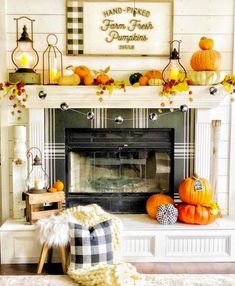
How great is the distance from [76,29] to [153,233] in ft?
6.18

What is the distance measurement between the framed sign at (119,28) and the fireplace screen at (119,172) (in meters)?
0.94

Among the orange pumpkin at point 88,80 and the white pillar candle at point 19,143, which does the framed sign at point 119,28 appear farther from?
the white pillar candle at point 19,143

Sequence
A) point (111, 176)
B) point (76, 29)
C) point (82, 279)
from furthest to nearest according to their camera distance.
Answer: point (111, 176), point (76, 29), point (82, 279)

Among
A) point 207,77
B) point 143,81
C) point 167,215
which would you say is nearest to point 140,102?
point 143,81

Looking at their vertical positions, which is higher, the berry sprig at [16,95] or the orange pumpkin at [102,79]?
the orange pumpkin at [102,79]

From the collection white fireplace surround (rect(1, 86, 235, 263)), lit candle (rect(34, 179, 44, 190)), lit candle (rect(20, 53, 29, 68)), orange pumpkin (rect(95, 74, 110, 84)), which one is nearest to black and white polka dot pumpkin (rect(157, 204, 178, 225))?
white fireplace surround (rect(1, 86, 235, 263))

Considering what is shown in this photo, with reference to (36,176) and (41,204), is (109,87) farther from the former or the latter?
(41,204)

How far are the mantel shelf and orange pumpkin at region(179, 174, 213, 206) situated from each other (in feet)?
2.20

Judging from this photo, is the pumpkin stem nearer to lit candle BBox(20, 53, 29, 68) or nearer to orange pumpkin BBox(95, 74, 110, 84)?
orange pumpkin BBox(95, 74, 110, 84)

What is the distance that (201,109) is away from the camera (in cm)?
406

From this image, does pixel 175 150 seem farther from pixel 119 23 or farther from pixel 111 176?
pixel 119 23

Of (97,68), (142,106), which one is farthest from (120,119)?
(97,68)

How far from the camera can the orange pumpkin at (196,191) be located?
3.92 meters

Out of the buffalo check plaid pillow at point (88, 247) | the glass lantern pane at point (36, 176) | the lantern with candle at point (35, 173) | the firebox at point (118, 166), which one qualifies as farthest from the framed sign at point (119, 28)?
the buffalo check plaid pillow at point (88, 247)
